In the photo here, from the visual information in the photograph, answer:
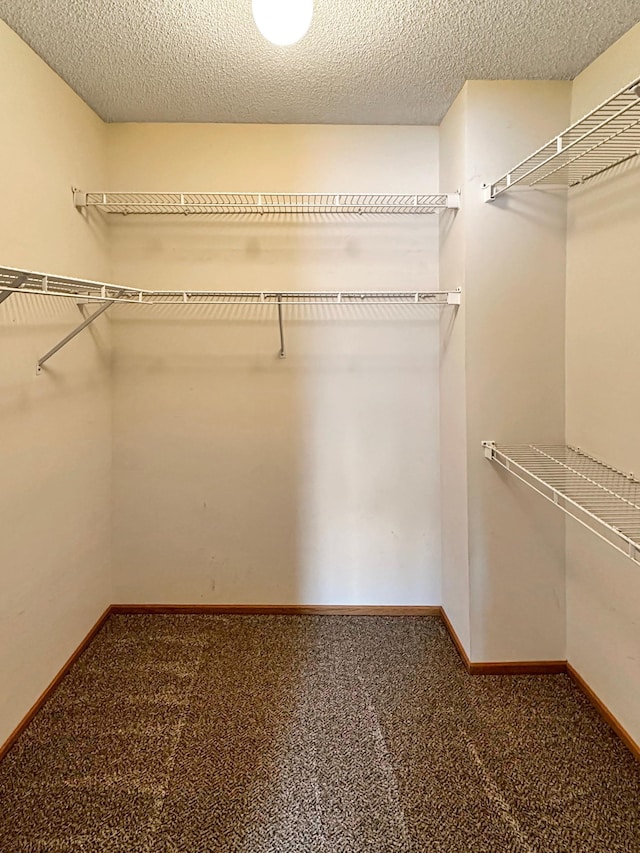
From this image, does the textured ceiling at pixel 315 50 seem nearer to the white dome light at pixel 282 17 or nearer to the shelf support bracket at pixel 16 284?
the white dome light at pixel 282 17

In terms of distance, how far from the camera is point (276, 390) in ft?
8.23

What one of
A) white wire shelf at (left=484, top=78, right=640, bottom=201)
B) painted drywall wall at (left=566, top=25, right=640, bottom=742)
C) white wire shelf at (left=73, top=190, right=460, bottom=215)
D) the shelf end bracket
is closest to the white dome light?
white wire shelf at (left=484, top=78, right=640, bottom=201)

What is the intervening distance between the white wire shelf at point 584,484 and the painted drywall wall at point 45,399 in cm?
176

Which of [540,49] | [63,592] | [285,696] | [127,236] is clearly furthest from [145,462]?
[540,49]

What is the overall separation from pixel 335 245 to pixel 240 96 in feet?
2.42

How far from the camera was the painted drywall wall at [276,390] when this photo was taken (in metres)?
2.41

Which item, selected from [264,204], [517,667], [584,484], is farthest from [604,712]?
[264,204]

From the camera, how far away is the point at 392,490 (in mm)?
2545

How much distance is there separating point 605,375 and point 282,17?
1.51 metres

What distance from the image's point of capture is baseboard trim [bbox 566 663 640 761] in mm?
1674

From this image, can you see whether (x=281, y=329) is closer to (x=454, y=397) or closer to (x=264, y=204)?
(x=264, y=204)

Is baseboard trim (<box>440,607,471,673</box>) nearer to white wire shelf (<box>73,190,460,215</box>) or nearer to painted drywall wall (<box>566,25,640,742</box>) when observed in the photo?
painted drywall wall (<box>566,25,640,742</box>)

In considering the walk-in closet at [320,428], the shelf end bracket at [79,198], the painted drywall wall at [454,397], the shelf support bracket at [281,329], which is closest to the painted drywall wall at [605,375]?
the walk-in closet at [320,428]

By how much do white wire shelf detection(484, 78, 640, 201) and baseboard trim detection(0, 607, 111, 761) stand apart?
2565 millimetres
